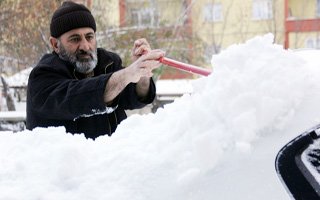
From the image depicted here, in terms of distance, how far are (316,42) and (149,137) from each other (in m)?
15.2

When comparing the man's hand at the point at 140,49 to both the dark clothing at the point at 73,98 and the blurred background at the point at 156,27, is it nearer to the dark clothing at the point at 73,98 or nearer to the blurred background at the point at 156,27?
the dark clothing at the point at 73,98

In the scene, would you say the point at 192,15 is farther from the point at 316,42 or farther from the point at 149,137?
the point at 149,137

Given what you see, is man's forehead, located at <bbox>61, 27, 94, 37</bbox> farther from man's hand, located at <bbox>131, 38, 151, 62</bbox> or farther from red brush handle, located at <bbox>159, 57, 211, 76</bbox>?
red brush handle, located at <bbox>159, 57, 211, 76</bbox>

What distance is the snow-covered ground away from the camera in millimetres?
1457

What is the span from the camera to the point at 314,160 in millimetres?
1425

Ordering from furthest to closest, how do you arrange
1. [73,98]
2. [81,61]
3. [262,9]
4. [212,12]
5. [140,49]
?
[262,9]
[212,12]
[81,61]
[140,49]
[73,98]

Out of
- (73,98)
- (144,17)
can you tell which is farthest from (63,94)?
(144,17)

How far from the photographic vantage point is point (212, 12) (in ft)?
49.5

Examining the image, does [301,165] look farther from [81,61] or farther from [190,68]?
[81,61]

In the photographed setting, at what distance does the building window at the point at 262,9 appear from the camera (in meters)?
15.7

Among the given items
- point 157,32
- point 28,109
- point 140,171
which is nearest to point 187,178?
point 140,171

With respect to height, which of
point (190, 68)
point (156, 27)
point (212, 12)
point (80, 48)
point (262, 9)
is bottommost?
point (262, 9)

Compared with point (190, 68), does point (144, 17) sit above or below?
below

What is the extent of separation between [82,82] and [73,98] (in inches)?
3.7
